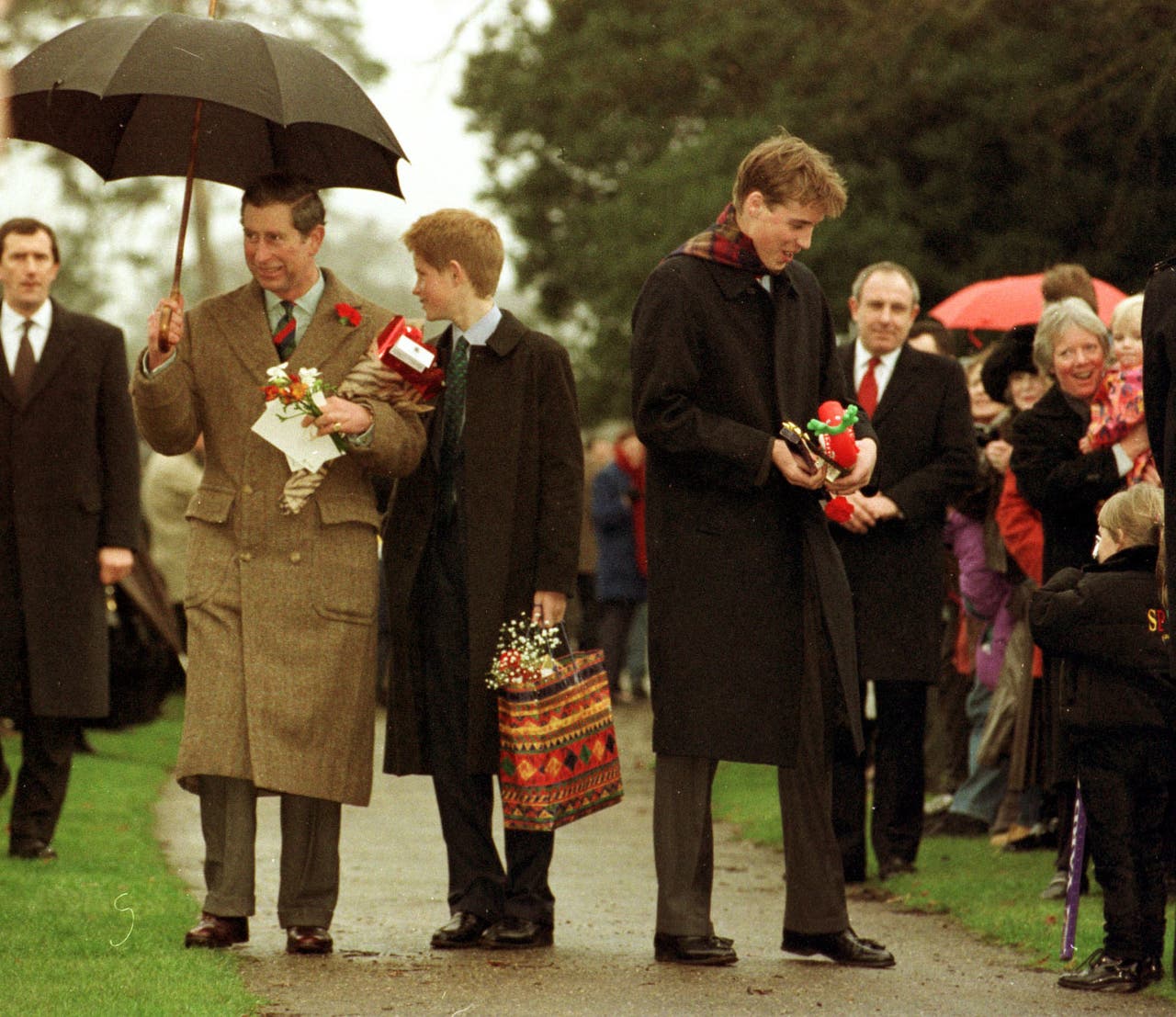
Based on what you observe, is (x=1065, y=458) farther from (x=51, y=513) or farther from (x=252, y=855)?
(x=51, y=513)

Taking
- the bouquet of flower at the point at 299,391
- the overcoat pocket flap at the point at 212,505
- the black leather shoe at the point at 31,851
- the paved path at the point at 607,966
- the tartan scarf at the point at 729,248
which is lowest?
the paved path at the point at 607,966

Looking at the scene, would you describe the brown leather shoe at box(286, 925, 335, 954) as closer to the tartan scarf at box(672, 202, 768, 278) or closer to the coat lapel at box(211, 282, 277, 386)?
the coat lapel at box(211, 282, 277, 386)

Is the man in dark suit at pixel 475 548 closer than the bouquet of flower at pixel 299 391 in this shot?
No

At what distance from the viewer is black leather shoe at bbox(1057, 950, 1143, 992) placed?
19.8 ft

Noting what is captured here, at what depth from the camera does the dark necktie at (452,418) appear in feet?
22.1

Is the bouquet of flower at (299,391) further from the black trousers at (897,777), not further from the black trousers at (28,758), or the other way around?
the black trousers at (897,777)

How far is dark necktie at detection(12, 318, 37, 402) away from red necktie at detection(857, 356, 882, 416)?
330 cm

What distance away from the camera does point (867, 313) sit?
28.5 ft

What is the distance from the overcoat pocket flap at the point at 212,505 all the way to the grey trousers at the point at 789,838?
1.49 meters

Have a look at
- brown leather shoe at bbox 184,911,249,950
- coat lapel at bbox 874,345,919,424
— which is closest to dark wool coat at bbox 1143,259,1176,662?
brown leather shoe at bbox 184,911,249,950

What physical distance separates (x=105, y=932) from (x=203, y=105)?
8.36 feet

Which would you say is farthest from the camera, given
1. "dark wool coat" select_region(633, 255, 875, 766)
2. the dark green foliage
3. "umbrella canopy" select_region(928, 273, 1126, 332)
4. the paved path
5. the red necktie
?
the dark green foliage

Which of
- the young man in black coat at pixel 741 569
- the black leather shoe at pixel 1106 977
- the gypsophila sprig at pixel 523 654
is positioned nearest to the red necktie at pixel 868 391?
the young man in black coat at pixel 741 569

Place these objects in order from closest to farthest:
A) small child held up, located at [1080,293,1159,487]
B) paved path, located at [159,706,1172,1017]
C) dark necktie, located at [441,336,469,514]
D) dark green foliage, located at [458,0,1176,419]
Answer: paved path, located at [159,706,1172,1017] < dark necktie, located at [441,336,469,514] < small child held up, located at [1080,293,1159,487] < dark green foliage, located at [458,0,1176,419]
